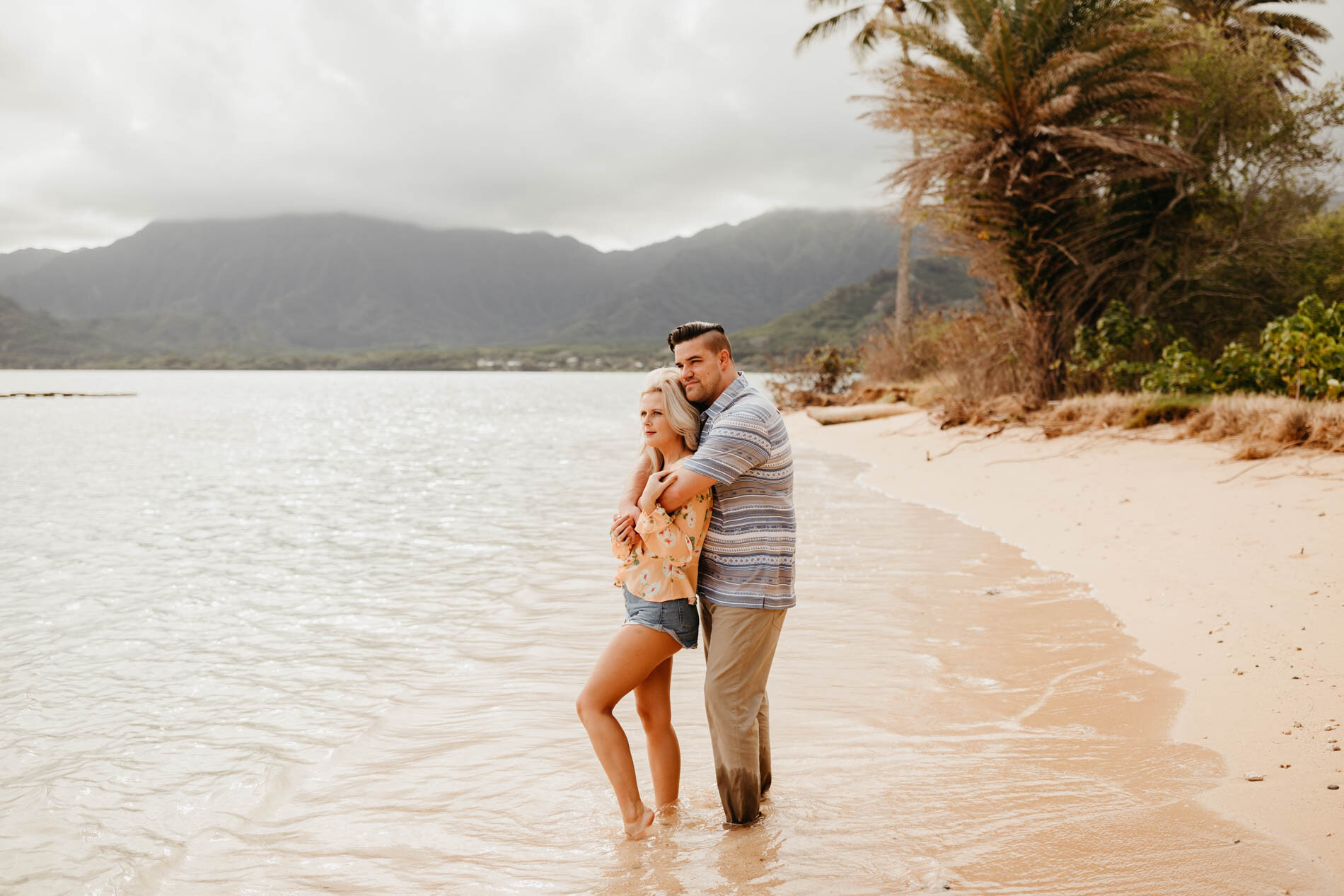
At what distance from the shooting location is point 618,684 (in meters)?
3.45

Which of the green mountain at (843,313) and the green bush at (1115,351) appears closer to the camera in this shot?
the green bush at (1115,351)

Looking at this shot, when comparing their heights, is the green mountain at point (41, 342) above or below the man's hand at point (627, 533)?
above

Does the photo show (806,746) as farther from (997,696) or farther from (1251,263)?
(1251,263)

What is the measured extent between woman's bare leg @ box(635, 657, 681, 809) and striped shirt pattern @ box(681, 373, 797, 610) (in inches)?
18.1

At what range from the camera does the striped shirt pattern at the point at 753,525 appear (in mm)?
3328

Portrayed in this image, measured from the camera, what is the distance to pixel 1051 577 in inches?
288

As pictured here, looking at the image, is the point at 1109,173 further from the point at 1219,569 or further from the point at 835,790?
the point at 835,790

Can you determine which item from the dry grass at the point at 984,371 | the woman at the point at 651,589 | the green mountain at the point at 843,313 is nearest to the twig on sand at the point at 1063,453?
the dry grass at the point at 984,371

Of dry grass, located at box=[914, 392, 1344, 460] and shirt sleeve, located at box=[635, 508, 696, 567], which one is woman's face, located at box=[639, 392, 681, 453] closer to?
shirt sleeve, located at box=[635, 508, 696, 567]

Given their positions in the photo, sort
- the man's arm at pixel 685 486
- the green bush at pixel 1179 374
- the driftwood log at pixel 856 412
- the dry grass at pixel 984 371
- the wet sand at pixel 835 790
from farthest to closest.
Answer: the driftwood log at pixel 856 412
the dry grass at pixel 984 371
the green bush at pixel 1179 374
the wet sand at pixel 835 790
the man's arm at pixel 685 486

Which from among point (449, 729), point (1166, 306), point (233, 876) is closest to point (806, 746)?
point (449, 729)

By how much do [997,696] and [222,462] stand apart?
1892 cm

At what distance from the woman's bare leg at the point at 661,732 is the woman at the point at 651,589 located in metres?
0.01

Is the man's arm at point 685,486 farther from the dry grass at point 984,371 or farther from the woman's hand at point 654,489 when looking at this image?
the dry grass at point 984,371
